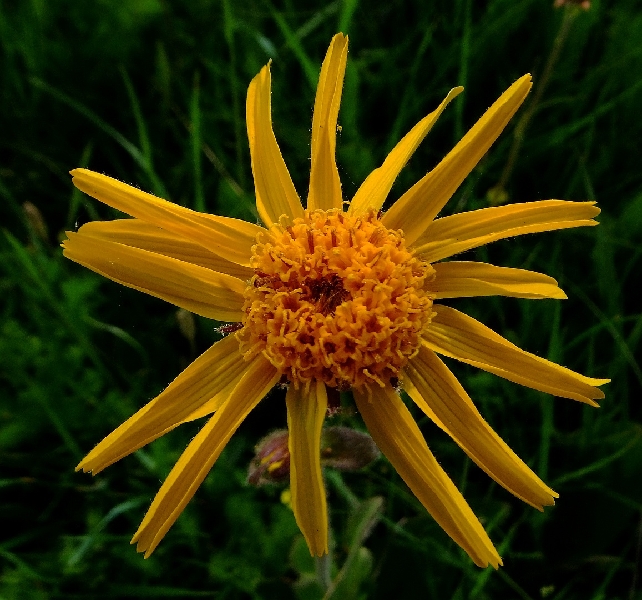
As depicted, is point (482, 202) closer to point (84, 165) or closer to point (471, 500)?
point (471, 500)

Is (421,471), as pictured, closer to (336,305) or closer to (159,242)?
(336,305)

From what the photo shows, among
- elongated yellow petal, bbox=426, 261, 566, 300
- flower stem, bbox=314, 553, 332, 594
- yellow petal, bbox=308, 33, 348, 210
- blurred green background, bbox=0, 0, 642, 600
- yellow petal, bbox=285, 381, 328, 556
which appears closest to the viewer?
yellow petal, bbox=285, 381, 328, 556

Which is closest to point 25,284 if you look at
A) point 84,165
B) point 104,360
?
point 104,360

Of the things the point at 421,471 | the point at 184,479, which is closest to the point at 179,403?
the point at 184,479

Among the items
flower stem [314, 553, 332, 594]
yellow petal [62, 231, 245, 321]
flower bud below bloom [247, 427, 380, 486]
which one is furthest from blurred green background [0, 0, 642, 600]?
yellow petal [62, 231, 245, 321]

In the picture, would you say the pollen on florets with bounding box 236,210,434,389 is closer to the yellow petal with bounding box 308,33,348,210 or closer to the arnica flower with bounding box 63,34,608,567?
the arnica flower with bounding box 63,34,608,567

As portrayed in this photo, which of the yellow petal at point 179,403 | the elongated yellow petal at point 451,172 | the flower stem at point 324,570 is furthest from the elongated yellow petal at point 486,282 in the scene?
the flower stem at point 324,570

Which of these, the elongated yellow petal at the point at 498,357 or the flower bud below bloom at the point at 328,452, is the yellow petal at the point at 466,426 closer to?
the elongated yellow petal at the point at 498,357

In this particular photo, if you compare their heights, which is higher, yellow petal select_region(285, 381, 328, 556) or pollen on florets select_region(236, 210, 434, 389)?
pollen on florets select_region(236, 210, 434, 389)
